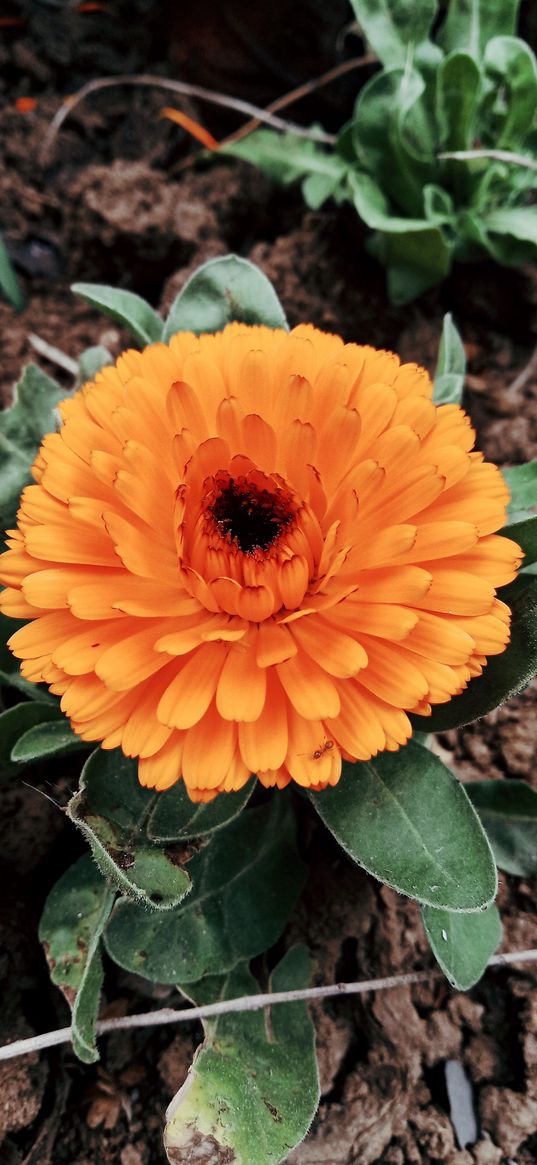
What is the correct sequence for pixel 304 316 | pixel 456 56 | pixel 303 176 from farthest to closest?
pixel 303 176
pixel 304 316
pixel 456 56

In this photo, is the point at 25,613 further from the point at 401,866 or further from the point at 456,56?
the point at 456,56

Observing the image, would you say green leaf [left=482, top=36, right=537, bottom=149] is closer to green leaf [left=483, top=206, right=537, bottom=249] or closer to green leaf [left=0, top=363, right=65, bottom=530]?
green leaf [left=483, top=206, right=537, bottom=249]

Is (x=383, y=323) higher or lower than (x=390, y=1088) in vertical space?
higher

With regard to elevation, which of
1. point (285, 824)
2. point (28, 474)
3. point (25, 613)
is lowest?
point (285, 824)

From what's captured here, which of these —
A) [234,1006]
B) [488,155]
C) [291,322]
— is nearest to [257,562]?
[234,1006]

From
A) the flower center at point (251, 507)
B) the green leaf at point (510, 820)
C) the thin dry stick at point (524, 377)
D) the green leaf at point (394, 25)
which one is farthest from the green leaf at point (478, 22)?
the green leaf at point (510, 820)

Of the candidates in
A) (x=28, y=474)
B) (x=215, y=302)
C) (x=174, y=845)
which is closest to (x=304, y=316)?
(x=215, y=302)

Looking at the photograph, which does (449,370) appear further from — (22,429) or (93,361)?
(22,429)
